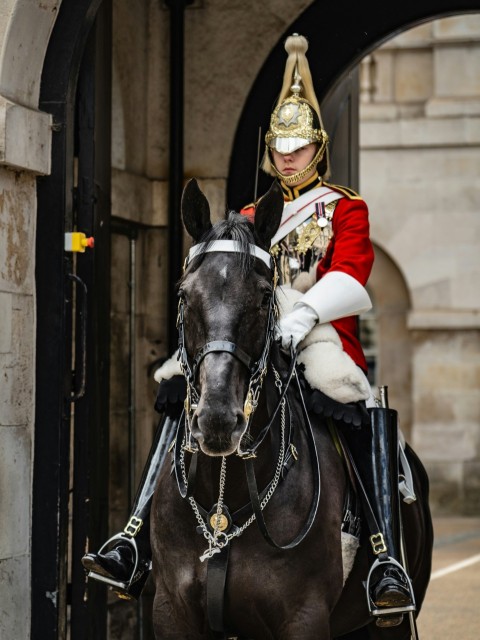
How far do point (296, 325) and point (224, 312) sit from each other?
0.85 meters

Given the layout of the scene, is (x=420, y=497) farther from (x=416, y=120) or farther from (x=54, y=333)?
(x=416, y=120)

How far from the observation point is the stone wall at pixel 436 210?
1978 cm

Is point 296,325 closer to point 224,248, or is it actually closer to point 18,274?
point 224,248

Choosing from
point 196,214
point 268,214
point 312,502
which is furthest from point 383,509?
point 196,214

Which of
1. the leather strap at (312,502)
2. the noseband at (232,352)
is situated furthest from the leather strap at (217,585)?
the noseband at (232,352)

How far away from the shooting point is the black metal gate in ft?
22.0

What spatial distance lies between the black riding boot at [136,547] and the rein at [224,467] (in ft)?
1.36

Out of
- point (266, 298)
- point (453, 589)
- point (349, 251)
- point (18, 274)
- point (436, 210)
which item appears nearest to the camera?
point (266, 298)

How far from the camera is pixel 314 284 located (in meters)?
6.40

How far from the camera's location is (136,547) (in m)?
5.97

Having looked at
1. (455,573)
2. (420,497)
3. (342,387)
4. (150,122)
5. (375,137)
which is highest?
(375,137)

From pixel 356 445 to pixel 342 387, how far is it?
0.30 metres

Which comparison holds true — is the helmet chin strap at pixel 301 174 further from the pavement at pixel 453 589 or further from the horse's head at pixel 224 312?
Result: the pavement at pixel 453 589

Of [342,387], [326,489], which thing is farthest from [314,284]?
[326,489]
